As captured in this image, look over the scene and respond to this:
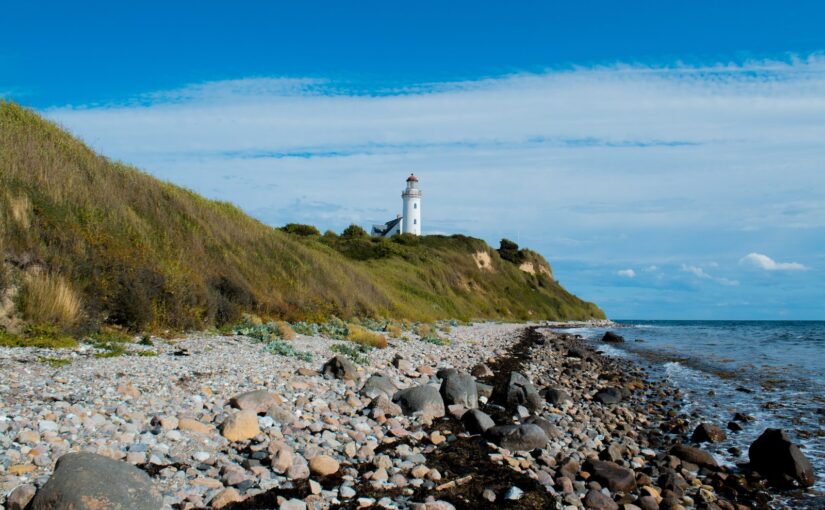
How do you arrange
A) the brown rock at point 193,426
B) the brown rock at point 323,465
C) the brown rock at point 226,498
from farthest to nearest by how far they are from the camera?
the brown rock at point 193,426
the brown rock at point 323,465
the brown rock at point 226,498

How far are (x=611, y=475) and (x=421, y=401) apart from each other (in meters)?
3.12

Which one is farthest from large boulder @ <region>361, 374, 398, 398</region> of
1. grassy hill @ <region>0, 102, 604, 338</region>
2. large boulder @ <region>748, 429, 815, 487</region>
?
grassy hill @ <region>0, 102, 604, 338</region>

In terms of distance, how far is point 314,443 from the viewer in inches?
276

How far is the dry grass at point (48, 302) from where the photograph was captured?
35.7ft

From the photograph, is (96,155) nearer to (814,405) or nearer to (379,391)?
(379,391)

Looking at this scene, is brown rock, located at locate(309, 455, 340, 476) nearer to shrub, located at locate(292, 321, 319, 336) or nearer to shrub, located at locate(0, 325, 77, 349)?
shrub, located at locate(0, 325, 77, 349)

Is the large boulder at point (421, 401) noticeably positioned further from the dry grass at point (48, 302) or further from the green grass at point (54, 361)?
the dry grass at point (48, 302)

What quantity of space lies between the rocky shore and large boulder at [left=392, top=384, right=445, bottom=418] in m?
0.03

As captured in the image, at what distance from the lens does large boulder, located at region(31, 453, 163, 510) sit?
444 centimetres

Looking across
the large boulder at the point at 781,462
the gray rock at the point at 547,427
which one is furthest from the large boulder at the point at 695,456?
the gray rock at the point at 547,427

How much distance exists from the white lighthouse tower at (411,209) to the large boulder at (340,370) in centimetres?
7036

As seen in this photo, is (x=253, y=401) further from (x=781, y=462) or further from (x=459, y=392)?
(x=781, y=462)

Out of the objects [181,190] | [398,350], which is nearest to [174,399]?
[398,350]

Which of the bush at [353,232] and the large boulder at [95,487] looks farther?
the bush at [353,232]
